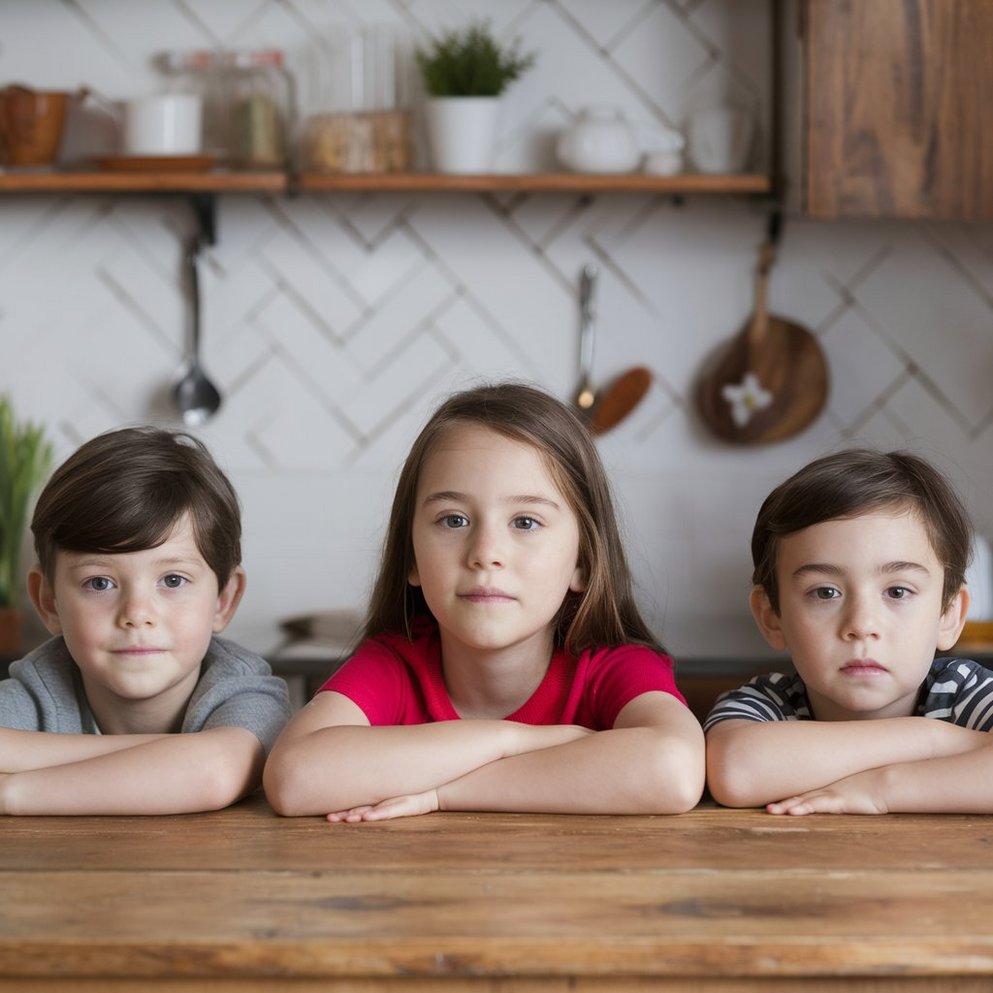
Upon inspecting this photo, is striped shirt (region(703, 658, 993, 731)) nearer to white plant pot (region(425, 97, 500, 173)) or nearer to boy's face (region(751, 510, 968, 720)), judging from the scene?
boy's face (region(751, 510, 968, 720))

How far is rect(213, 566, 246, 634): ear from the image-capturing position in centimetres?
122

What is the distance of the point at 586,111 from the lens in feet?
7.82

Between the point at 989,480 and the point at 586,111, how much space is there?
1047mm

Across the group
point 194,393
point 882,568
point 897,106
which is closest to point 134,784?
point 882,568

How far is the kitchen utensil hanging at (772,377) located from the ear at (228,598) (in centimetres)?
145

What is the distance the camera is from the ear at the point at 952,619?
44.3 inches

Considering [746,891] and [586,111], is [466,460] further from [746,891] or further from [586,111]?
[586,111]

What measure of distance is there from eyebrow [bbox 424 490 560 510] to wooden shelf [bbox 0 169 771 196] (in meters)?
1.33

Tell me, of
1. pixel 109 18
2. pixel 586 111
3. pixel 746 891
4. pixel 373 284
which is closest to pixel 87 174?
pixel 109 18

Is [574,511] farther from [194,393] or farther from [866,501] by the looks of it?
[194,393]

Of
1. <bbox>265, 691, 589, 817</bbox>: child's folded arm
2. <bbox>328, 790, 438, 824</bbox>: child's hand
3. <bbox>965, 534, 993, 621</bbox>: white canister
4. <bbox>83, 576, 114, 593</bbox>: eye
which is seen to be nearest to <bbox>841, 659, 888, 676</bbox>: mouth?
<bbox>265, 691, 589, 817</bbox>: child's folded arm

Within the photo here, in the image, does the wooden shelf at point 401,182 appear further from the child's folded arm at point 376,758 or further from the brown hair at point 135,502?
the child's folded arm at point 376,758

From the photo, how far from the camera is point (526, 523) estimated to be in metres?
1.10

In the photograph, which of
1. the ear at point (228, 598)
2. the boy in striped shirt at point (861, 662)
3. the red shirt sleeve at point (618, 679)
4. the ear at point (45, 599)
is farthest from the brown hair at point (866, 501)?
the ear at point (45, 599)
